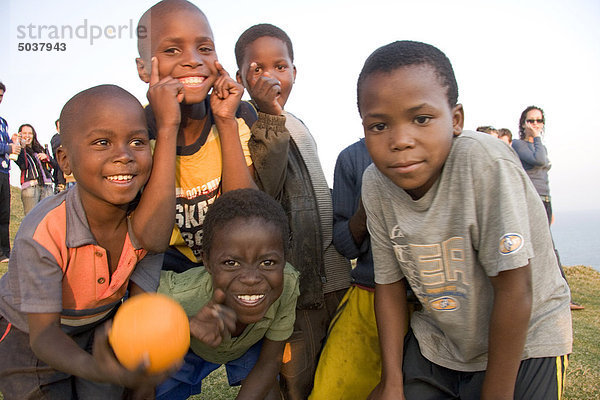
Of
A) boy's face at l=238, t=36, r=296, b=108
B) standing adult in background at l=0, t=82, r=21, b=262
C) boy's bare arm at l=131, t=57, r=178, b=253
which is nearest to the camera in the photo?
boy's bare arm at l=131, t=57, r=178, b=253

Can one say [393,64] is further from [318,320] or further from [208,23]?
[318,320]

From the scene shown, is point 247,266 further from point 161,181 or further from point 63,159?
point 63,159

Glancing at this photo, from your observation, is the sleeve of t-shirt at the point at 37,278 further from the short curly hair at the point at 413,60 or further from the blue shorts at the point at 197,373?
the short curly hair at the point at 413,60

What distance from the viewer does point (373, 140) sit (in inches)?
77.1

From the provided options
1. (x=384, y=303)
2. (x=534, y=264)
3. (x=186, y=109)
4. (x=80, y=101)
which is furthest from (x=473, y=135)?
(x=80, y=101)

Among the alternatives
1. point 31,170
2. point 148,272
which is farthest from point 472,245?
point 31,170

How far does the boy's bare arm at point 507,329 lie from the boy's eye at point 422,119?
711 millimetres

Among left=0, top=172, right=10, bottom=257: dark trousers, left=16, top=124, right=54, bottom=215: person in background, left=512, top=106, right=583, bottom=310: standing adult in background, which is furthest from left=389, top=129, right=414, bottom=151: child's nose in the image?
left=16, top=124, right=54, bottom=215: person in background

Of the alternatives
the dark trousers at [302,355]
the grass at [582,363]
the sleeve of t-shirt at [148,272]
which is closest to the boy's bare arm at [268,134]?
the sleeve of t-shirt at [148,272]

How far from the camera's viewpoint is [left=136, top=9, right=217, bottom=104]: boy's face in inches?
91.2

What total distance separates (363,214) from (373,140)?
665mm

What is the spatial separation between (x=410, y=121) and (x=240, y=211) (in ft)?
3.04

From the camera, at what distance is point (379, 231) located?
2338 mm

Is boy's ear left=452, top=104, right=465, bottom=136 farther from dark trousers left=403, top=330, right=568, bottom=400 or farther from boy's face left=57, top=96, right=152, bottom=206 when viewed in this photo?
boy's face left=57, top=96, right=152, bottom=206
